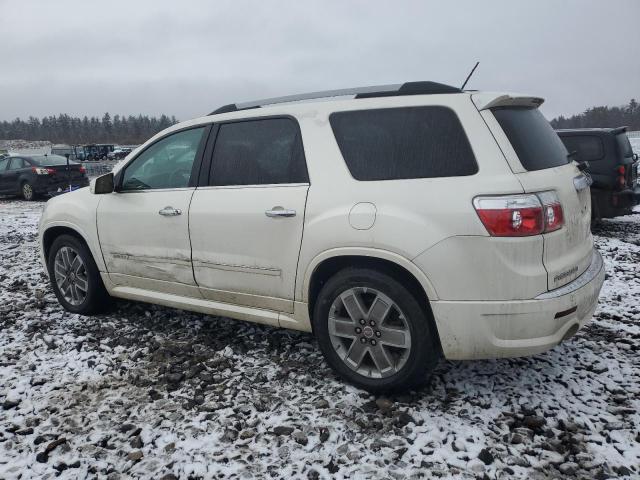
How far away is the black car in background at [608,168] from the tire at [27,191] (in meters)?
16.0

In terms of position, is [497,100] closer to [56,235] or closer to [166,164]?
[166,164]

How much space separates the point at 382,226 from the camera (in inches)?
110

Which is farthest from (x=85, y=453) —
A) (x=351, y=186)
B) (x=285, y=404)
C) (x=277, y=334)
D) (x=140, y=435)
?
(x=351, y=186)

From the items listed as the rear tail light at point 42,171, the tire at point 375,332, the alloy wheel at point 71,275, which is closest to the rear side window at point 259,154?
the tire at point 375,332

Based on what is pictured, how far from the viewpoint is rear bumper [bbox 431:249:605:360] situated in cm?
260

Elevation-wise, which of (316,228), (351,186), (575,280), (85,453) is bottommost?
(85,453)

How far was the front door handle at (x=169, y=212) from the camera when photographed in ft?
12.1

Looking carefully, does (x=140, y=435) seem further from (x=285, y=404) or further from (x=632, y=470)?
(x=632, y=470)

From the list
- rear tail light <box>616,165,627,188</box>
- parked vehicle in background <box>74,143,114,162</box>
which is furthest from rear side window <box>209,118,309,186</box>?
parked vehicle in background <box>74,143,114,162</box>

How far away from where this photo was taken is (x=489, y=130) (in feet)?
8.93

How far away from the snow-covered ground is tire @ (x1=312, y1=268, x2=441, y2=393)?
17cm

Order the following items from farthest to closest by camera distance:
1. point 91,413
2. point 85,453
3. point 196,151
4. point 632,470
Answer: point 196,151 → point 91,413 → point 85,453 → point 632,470

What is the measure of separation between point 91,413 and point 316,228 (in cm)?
185

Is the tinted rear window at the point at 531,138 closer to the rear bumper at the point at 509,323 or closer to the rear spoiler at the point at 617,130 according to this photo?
the rear bumper at the point at 509,323
